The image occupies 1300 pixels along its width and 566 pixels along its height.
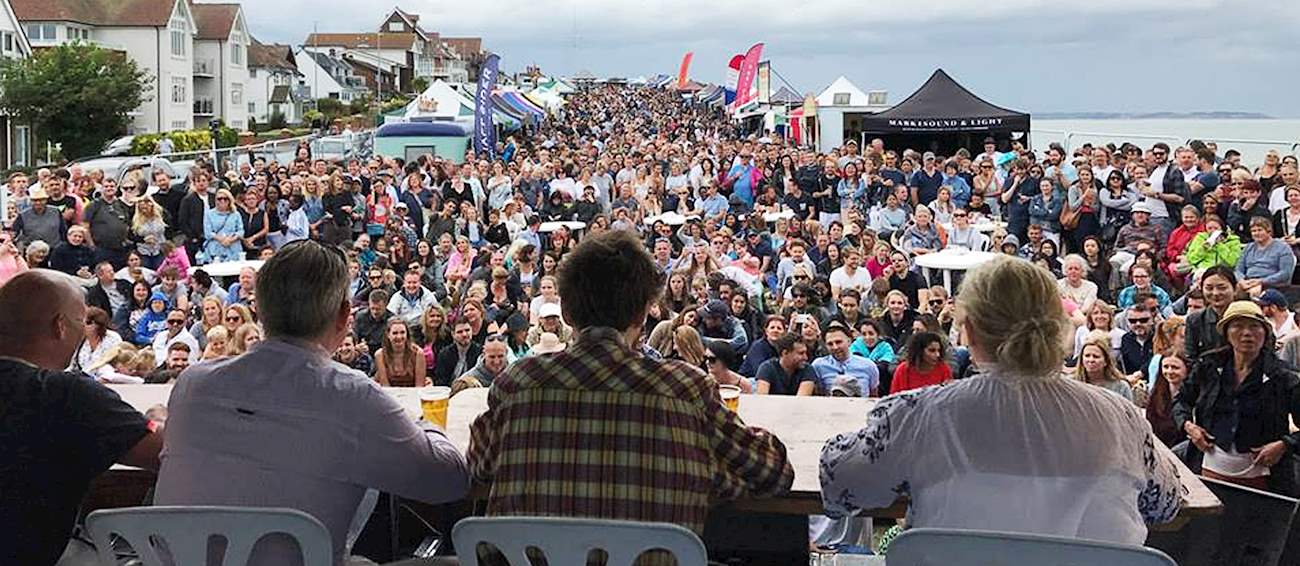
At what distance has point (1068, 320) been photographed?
214 centimetres

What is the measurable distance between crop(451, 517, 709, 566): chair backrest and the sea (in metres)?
8.40

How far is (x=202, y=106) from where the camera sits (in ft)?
169

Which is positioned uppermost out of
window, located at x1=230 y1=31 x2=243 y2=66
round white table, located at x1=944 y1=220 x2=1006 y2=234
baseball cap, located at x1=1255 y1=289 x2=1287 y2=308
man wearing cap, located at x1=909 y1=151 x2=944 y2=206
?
window, located at x1=230 y1=31 x2=243 y2=66

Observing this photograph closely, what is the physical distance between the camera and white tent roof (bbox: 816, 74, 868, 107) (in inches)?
891

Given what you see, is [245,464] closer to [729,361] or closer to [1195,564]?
[1195,564]

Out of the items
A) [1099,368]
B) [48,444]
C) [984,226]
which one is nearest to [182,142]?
[984,226]

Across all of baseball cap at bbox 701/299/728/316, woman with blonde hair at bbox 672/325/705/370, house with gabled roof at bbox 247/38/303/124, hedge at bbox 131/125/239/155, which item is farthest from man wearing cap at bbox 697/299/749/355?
house with gabled roof at bbox 247/38/303/124

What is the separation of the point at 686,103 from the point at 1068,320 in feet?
161

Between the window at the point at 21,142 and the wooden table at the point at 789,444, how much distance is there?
36.0m

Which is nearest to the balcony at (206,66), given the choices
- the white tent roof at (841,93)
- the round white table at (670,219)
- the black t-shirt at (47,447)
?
the white tent roof at (841,93)

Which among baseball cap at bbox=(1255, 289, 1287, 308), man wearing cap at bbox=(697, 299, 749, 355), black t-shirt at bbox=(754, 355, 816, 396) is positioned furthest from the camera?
man wearing cap at bbox=(697, 299, 749, 355)

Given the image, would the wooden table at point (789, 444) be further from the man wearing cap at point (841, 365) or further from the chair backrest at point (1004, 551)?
the man wearing cap at point (841, 365)

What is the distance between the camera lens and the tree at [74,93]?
33562 millimetres

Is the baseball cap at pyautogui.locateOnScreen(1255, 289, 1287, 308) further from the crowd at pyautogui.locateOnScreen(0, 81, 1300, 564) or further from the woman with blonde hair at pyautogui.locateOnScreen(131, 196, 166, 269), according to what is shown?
the woman with blonde hair at pyautogui.locateOnScreen(131, 196, 166, 269)
